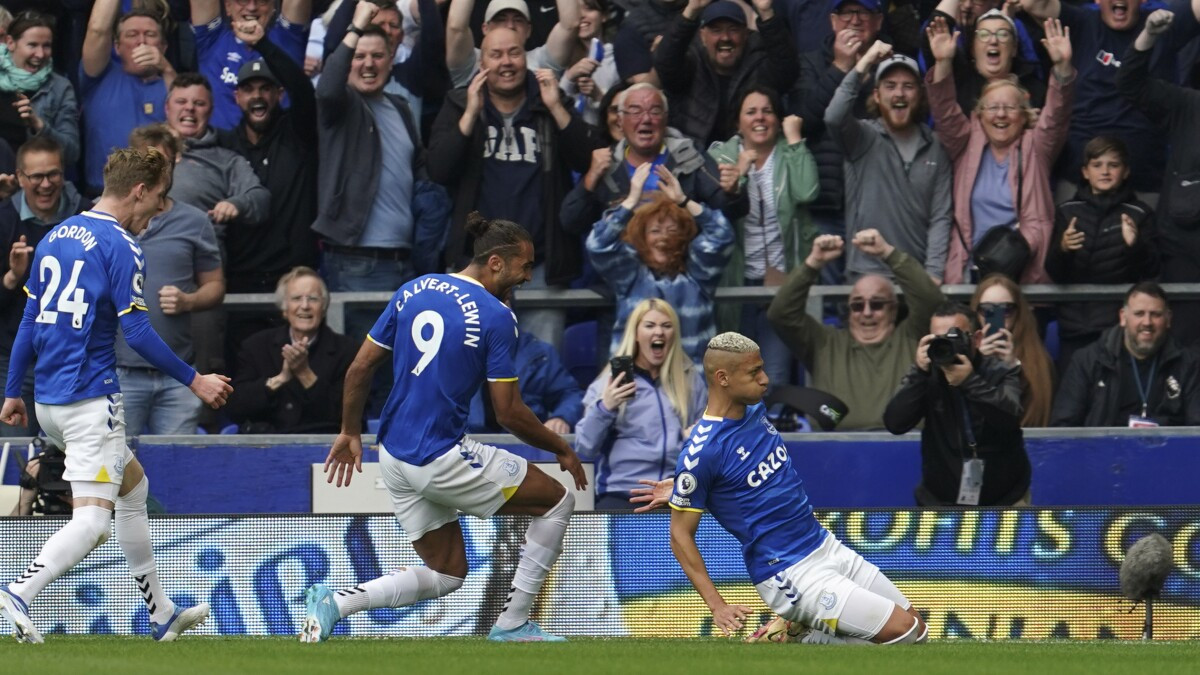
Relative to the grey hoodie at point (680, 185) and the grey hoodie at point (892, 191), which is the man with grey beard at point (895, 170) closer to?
the grey hoodie at point (892, 191)

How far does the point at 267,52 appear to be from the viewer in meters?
12.7

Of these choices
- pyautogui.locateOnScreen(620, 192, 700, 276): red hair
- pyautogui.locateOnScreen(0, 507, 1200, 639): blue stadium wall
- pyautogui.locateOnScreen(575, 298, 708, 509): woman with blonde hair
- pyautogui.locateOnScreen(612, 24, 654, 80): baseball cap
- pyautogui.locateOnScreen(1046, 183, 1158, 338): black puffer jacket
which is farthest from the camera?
pyautogui.locateOnScreen(612, 24, 654, 80): baseball cap

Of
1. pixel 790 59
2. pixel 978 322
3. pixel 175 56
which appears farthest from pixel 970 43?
pixel 175 56

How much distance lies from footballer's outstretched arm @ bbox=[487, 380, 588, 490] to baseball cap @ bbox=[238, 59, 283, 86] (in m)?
5.17

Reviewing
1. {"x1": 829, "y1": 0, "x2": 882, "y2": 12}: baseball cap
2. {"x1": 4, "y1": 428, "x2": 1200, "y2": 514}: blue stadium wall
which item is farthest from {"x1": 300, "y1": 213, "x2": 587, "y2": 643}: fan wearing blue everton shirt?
{"x1": 829, "y1": 0, "x2": 882, "y2": 12}: baseball cap

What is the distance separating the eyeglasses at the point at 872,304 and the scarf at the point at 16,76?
18.7 ft

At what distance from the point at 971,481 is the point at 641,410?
6.39 ft

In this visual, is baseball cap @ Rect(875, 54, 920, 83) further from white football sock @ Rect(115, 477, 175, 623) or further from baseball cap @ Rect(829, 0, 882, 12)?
white football sock @ Rect(115, 477, 175, 623)

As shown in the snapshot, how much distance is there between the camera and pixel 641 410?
1130 cm

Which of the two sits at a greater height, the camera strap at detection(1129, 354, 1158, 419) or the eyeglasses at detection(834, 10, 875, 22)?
the eyeglasses at detection(834, 10, 875, 22)

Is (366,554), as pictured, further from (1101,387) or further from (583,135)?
(1101,387)

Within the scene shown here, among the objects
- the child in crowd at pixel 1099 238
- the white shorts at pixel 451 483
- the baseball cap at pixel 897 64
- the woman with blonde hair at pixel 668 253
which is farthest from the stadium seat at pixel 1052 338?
the white shorts at pixel 451 483

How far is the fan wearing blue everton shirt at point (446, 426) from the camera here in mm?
8336

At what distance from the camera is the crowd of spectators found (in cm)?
1209
